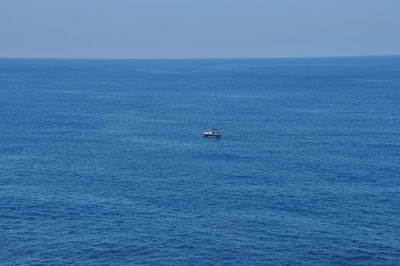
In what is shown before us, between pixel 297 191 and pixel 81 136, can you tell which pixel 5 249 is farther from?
pixel 81 136

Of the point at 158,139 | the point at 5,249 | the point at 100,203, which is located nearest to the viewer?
the point at 5,249

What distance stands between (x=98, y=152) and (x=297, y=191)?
57.5 m

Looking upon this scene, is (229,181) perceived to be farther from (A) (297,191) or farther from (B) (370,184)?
(B) (370,184)

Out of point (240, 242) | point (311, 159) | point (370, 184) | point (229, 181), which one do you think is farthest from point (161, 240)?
point (311, 159)

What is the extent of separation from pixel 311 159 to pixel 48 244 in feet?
234

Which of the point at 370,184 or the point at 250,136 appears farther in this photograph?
the point at 250,136

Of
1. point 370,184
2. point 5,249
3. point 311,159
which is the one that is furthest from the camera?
point 311,159

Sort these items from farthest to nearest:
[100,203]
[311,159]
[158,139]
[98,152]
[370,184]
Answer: [158,139] < [98,152] < [311,159] < [370,184] < [100,203]

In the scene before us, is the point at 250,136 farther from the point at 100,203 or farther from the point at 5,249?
the point at 5,249

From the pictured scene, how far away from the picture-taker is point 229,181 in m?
120

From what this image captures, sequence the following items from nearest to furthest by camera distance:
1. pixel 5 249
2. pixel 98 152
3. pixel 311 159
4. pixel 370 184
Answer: pixel 5 249
pixel 370 184
pixel 311 159
pixel 98 152

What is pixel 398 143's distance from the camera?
15238 centimetres

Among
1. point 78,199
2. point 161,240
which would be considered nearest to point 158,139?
point 78,199

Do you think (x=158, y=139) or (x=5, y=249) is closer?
(x=5, y=249)
